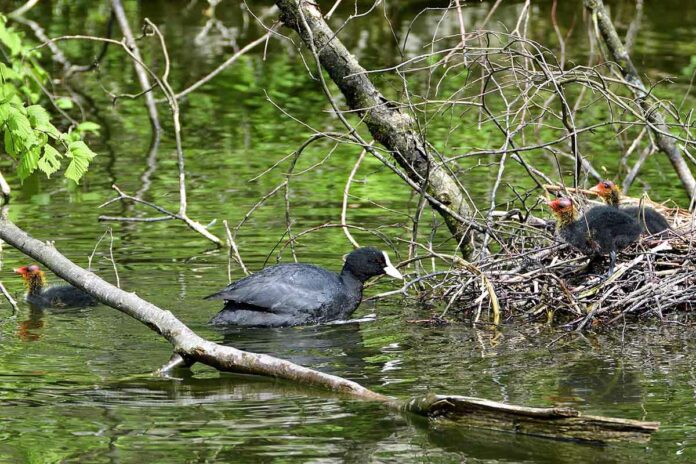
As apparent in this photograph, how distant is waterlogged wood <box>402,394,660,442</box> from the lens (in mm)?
5844

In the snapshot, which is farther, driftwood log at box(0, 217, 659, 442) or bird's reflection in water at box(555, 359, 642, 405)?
bird's reflection in water at box(555, 359, 642, 405)

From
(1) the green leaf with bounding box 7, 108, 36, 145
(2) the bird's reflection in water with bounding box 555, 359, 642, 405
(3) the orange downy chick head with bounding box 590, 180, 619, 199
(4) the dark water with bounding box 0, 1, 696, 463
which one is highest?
(1) the green leaf with bounding box 7, 108, 36, 145

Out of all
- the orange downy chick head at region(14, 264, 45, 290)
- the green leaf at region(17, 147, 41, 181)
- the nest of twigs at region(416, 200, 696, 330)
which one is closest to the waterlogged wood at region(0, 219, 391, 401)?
the green leaf at region(17, 147, 41, 181)

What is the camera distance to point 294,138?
1605 cm

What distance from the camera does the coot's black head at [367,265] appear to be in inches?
370

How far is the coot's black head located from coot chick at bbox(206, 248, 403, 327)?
0.06 meters

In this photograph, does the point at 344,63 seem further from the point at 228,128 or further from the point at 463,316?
the point at 228,128

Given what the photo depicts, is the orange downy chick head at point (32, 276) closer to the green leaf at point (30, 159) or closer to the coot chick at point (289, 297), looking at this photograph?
the coot chick at point (289, 297)

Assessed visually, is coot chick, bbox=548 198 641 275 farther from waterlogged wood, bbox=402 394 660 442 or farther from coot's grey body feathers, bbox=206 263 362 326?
waterlogged wood, bbox=402 394 660 442

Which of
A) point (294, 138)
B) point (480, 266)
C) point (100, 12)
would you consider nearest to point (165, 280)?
point (480, 266)

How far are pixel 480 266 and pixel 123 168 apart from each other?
257 inches

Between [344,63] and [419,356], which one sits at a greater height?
[344,63]

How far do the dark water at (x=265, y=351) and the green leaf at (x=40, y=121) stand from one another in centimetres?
141

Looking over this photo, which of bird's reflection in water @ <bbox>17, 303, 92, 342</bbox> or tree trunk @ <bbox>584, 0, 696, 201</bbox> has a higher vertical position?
tree trunk @ <bbox>584, 0, 696, 201</bbox>
